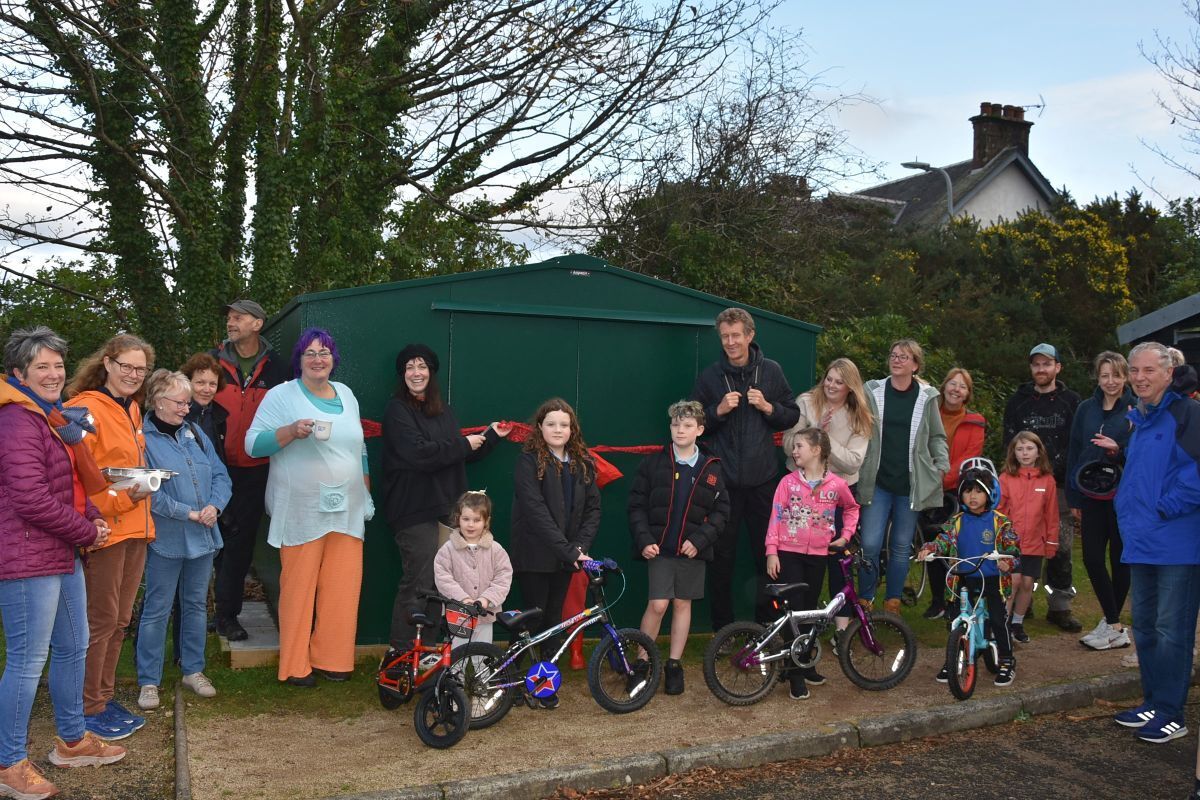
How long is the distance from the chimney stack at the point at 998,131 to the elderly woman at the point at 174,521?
29.3 m

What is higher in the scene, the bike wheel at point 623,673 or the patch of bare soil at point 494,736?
the bike wheel at point 623,673

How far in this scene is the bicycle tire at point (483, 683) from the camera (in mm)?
5477

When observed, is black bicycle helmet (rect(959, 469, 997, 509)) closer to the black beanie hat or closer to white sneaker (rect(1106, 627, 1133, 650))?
white sneaker (rect(1106, 627, 1133, 650))

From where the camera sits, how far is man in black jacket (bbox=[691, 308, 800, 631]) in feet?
22.5

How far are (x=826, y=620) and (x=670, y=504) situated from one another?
1.08 metres

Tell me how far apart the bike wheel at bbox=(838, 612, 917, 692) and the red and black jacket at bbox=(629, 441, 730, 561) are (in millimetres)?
932

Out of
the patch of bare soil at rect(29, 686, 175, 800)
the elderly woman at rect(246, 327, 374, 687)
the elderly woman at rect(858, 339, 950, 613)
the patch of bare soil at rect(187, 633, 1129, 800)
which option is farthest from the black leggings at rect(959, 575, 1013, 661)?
the patch of bare soil at rect(29, 686, 175, 800)

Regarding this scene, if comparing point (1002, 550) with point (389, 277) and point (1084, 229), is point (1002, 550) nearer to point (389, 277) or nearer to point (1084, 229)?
point (389, 277)

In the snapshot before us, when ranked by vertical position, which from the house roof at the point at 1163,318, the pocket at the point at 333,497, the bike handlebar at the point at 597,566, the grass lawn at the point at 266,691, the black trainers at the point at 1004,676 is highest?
the house roof at the point at 1163,318

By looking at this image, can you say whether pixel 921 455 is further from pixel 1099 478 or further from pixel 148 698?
pixel 148 698

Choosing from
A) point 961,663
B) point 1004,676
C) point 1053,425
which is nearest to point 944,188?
point 1053,425

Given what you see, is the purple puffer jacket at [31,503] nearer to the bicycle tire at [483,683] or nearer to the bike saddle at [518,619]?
the bicycle tire at [483,683]

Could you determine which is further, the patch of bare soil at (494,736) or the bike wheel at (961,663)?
the bike wheel at (961,663)

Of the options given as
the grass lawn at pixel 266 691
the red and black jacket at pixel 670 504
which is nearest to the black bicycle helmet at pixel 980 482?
the red and black jacket at pixel 670 504
